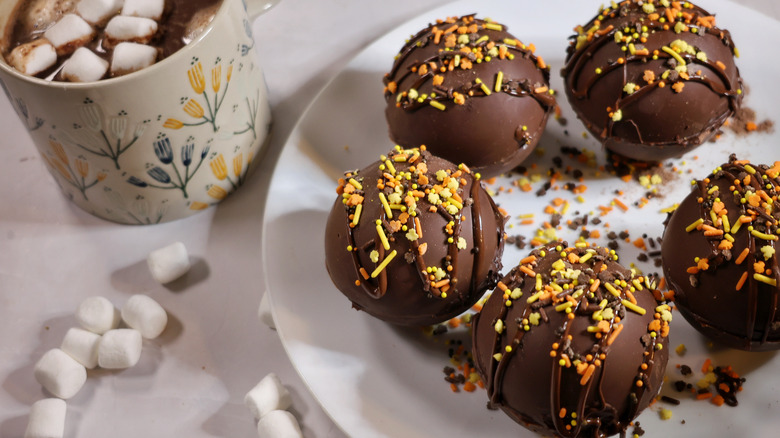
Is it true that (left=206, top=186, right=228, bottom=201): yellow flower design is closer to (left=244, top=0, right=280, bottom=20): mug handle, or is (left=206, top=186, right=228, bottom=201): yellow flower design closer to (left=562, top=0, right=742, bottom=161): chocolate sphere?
(left=244, top=0, right=280, bottom=20): mug handle

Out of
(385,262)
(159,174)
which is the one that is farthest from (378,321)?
(159,174)

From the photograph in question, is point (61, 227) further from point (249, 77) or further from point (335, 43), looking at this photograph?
point (335, 43)

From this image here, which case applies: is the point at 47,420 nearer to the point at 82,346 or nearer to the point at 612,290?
the point at 82,346

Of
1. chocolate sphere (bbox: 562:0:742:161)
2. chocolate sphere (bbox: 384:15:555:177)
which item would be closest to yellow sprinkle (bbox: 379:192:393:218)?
chocolate sphere (bbox: 384:15:555:177)

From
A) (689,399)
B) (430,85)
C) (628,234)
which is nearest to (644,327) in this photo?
(689,399)

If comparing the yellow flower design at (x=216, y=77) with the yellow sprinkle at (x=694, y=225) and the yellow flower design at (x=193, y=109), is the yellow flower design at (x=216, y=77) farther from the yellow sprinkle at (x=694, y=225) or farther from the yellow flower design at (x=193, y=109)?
the yellow sprinkle at (x=694, y=225)

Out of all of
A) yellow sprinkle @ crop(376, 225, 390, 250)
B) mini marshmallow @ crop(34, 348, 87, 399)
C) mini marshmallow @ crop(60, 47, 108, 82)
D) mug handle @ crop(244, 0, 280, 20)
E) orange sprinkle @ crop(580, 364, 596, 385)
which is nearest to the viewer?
orange sprinkle @ crop(580, 364, 596, 385)

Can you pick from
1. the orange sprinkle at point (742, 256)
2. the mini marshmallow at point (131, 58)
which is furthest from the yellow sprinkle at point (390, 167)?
the orange sprinkle at point (742, 256)
